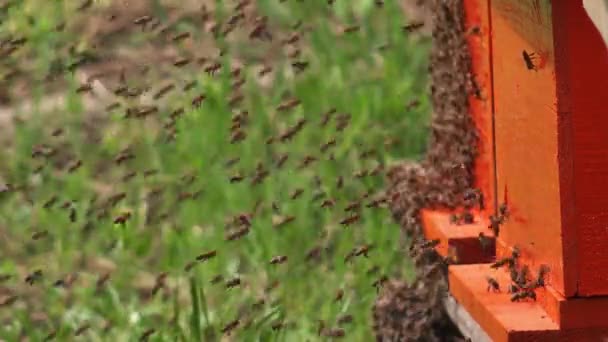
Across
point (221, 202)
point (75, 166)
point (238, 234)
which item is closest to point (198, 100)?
point (221, 202)

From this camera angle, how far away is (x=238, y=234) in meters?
4.82

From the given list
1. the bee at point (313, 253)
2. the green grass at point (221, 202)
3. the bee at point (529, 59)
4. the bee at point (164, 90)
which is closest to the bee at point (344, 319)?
A: the green grass at point (221, 202)

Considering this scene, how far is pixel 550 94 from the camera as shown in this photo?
305 cm

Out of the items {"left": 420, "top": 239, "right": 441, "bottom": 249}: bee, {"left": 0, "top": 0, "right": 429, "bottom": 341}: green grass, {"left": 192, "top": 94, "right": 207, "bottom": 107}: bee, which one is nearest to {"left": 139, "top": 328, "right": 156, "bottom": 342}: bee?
{"left": 0, "top": 0, "right": 429, "bottom": 341}: green grass

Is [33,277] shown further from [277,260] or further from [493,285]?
[493,285]

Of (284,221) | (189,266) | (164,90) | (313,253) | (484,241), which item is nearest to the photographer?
(484,241)

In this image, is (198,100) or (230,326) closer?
(230,326)

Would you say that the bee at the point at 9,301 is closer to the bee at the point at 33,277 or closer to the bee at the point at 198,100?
the bee at the point at 33,277

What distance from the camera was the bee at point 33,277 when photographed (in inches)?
191

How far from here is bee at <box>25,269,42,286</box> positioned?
4.85 meters

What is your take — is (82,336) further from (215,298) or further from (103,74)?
(103,74)

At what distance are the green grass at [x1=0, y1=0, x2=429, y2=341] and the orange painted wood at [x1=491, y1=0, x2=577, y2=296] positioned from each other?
2.87 ft

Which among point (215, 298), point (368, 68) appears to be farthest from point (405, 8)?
point (215, 298)

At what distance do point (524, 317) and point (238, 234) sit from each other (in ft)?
5.89
